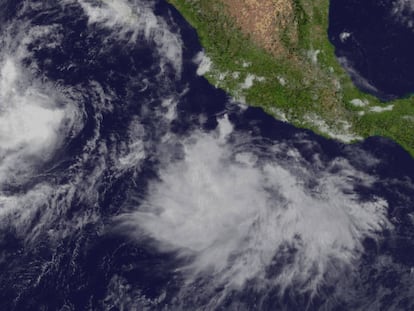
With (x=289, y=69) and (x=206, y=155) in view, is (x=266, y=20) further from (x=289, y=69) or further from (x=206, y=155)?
(x=206, y=155)

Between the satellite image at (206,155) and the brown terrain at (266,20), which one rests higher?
the brown terrain at (266,20)

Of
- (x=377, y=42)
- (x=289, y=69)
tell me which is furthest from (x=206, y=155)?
(x=377, y=42)

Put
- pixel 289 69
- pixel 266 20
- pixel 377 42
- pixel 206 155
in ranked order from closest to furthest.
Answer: pixel 206 155 < pixel 289 69 < pixel 377 42 < pixel 266 20

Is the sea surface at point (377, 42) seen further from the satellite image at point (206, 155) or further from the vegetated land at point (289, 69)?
the vegetated land at point (289, 69)

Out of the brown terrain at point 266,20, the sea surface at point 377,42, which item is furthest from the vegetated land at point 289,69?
the sea surface at point 377,42

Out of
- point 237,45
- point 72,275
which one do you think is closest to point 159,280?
point 72,275

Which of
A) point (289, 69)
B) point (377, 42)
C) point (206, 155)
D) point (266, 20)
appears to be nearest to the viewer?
point (206, 155)

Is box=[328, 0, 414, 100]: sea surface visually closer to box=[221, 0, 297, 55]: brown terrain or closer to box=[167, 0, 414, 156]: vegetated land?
box=[167, 0, 414, 156]: vegetated land

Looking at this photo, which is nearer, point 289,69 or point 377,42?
point 289,69
